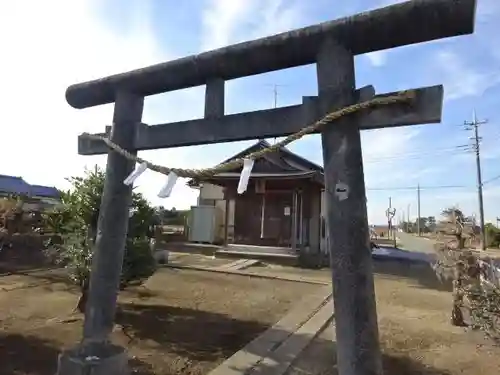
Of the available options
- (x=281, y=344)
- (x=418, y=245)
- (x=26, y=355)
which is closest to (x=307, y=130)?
(x=281, y=344)

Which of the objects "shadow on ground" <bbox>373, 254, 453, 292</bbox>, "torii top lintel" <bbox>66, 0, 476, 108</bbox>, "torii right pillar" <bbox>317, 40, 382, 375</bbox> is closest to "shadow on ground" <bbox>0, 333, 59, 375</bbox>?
Result: "torii top lintel" <bbox>66, 0, 476, 108</bbox>

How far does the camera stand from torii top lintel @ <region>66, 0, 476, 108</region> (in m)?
2.14

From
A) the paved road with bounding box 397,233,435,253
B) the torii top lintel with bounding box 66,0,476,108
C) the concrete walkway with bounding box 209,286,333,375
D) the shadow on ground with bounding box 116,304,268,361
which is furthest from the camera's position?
the paved road with bounding box 397,233,435,253

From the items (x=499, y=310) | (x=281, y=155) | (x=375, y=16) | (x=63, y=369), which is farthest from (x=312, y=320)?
(x=281, y=155)

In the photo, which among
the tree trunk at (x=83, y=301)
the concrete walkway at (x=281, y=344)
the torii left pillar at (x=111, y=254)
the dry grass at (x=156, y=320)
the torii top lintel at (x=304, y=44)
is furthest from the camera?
the tree trunk at (x=83, y=301)

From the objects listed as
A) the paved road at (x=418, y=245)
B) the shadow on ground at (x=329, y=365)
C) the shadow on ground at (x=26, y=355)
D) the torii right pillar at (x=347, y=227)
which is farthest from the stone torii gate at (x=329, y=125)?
the paved road at (x=418, y=245)

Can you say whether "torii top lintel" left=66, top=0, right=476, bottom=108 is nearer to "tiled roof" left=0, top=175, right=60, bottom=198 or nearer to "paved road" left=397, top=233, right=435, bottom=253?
"paved road" left=397, top=233, right=435, bottom=253

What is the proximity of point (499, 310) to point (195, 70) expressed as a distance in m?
3.98

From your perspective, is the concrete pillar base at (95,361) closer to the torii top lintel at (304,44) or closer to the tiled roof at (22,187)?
the torii top lintel at (304,44)

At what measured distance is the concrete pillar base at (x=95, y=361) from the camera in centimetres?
299

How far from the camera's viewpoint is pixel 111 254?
3363 millimetres

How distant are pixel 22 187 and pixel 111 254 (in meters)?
36.3

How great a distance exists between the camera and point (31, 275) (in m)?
10.2

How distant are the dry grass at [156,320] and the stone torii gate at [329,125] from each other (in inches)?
62.0
